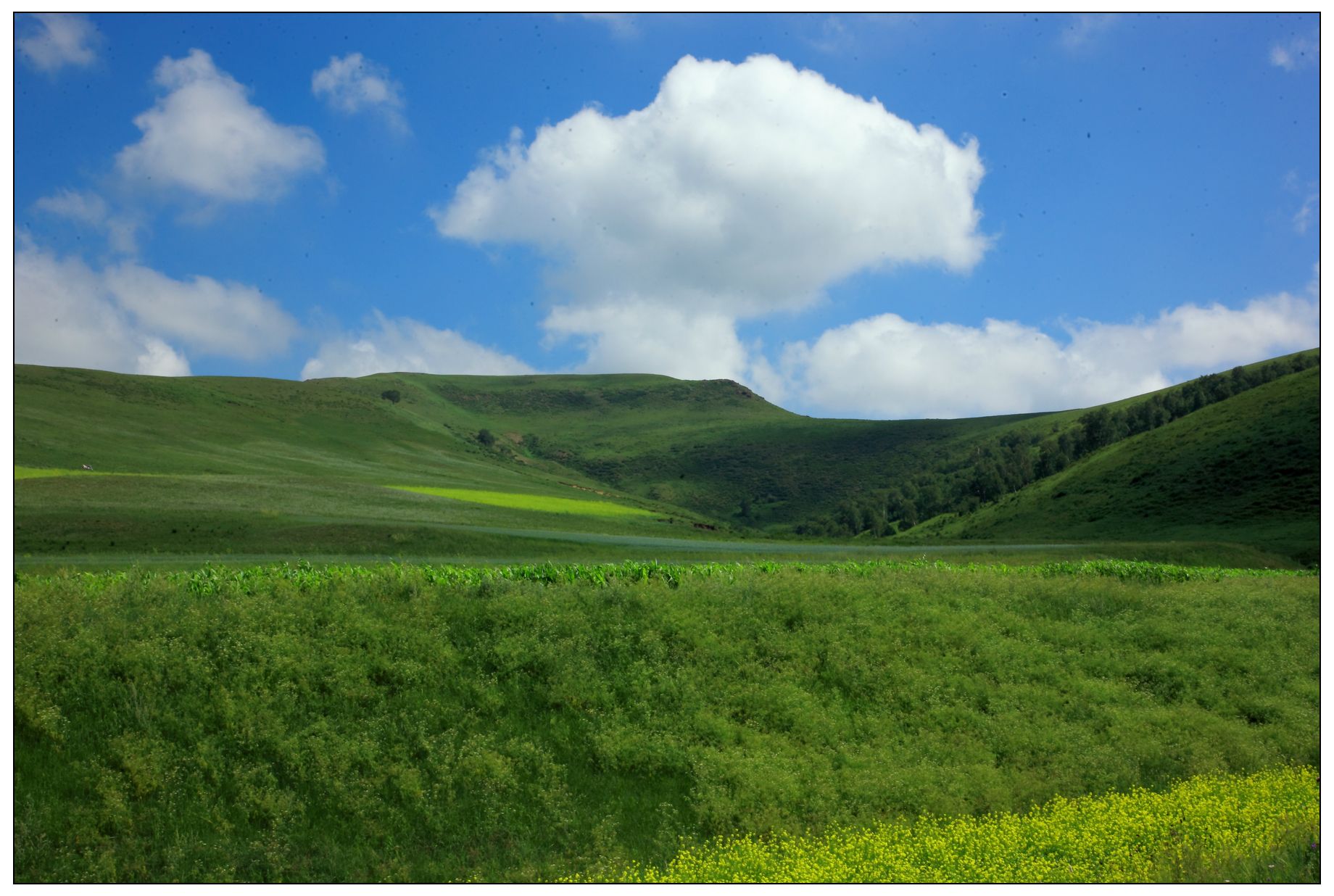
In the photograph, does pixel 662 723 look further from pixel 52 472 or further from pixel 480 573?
pixel 52 472

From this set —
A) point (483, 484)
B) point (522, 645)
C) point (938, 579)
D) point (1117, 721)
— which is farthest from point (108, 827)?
point (483, 484)

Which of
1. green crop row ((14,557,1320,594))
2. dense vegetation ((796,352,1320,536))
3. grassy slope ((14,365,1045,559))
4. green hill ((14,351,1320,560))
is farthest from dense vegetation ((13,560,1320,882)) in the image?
dense vegetation ((796,352,1320,536))

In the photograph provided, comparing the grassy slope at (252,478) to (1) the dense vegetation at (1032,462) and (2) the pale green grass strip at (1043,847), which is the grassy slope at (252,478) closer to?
(2) the pale green grass strip at (1043,847)

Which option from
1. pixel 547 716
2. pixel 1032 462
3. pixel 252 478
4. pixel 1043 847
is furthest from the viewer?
pixel 1032 462

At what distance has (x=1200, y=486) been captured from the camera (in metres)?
79.8

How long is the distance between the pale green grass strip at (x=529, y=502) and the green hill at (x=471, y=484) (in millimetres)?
625

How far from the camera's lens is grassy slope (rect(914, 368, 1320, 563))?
232 feet

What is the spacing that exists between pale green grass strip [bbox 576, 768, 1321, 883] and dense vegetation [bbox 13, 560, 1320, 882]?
1.84 feet

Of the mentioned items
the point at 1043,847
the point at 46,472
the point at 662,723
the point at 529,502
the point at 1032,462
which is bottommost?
the point at 1043,847

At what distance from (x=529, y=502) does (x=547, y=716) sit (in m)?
73.1

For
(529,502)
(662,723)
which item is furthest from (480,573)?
(529,502)

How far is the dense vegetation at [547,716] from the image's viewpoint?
467 inches

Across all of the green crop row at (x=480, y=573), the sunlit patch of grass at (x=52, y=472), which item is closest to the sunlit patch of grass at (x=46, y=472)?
the sunlit patch of grass at (x=52, y=472)

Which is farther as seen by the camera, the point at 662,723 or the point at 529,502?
the point at 529,502
